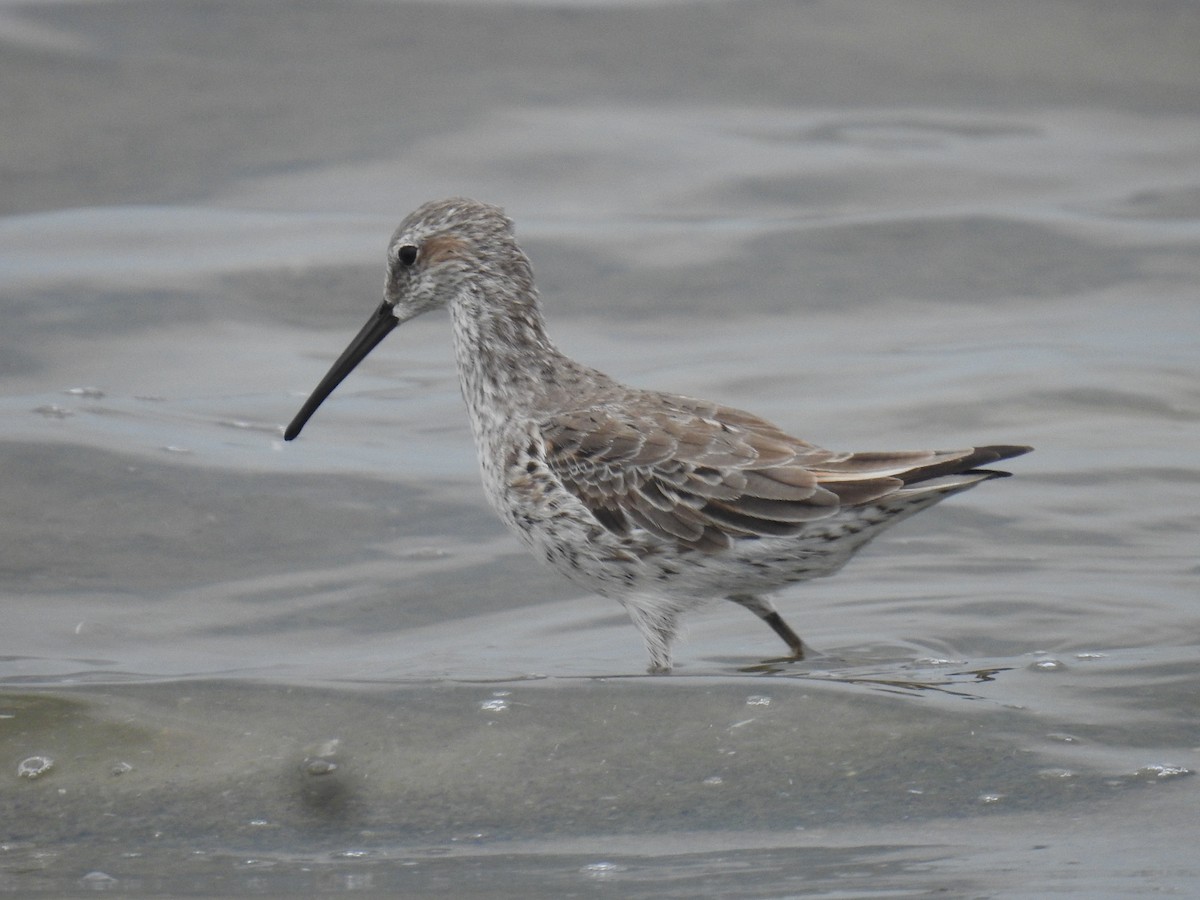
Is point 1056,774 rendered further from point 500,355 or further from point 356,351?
point 356,351

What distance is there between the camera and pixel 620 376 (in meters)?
11.0

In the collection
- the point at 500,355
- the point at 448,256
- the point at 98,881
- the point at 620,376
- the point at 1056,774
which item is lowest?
the point at 98,881

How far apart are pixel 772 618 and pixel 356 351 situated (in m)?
2.51

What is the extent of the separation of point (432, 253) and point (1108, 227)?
708 cm

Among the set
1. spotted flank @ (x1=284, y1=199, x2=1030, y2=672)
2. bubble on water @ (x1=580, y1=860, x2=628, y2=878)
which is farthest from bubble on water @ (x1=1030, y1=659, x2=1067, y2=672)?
bubble on water @ (x1=580, y1=860, x2=628, y2=878)

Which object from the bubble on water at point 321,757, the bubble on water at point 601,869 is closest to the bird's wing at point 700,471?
the bubble on water at point 321,757

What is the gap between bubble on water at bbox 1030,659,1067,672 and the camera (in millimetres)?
6602

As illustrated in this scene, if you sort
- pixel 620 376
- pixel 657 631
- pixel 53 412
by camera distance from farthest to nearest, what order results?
pixel 620 376, pixel 53 412, pixel 657 631

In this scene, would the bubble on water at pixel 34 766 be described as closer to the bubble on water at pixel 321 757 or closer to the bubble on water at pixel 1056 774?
the bubble on water at pixel 321 757

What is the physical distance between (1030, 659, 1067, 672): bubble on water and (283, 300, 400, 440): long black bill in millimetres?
3382

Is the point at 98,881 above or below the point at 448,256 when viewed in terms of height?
below

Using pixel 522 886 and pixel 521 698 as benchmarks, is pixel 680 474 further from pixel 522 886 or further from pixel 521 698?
pixel 522 886

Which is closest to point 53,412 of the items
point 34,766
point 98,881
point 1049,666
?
point 34,766

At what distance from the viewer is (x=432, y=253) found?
7.95 m
